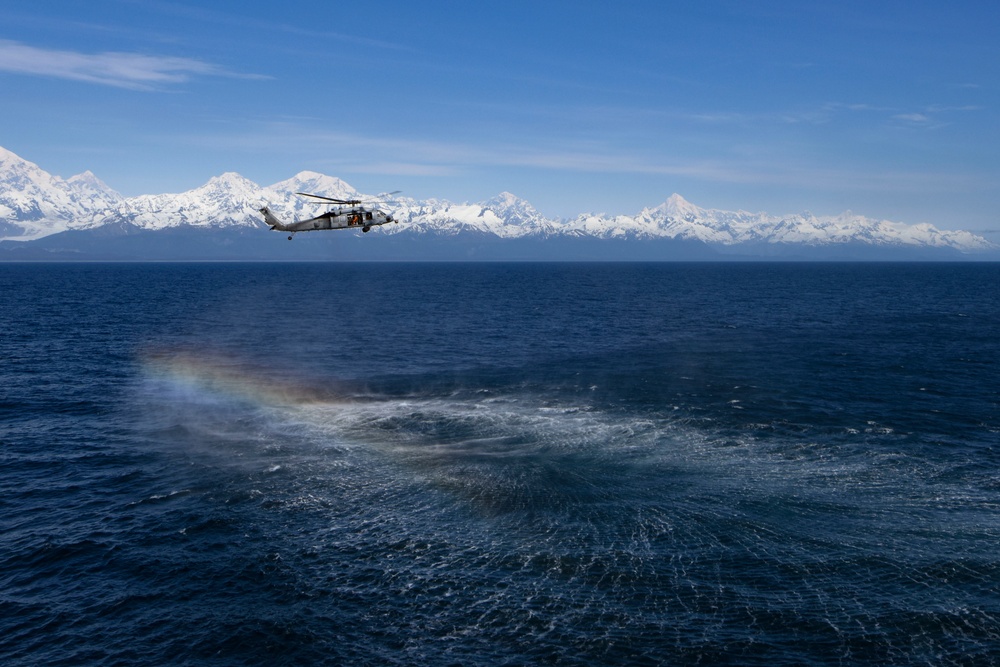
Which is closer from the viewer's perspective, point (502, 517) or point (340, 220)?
point (502, 517)

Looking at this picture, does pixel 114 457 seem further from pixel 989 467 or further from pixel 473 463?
pixel 989 467

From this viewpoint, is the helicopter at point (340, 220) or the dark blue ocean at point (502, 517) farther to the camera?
the helicopter at point (340, 220)

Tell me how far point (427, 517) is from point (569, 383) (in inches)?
2081

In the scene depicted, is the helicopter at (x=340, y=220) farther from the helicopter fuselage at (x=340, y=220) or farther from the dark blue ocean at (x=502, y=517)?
the dark blue ocean at (x=502, y=517)

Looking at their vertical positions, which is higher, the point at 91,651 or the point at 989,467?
the point at 989,467

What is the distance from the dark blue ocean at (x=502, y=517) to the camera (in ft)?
149

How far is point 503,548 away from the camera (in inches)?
2197

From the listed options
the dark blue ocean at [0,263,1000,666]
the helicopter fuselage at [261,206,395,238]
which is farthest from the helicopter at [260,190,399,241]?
the dark blue ocean at [0,263,1000,666]

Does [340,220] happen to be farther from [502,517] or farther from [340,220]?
[502,517]

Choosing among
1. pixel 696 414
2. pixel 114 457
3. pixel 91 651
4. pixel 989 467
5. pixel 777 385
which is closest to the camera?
pixel 91 651

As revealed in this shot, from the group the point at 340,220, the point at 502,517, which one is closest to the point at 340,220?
the point at 340,220

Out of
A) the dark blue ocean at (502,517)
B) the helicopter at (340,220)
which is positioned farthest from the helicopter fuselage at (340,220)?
the dark blue ocean at (502,517)

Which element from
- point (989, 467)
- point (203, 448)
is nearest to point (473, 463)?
point (203, 448)

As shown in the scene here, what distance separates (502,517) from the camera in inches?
2405
